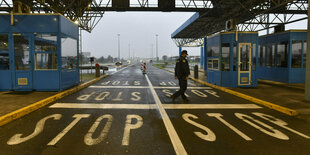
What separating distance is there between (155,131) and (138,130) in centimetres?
41

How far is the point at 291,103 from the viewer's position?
7.57 metres

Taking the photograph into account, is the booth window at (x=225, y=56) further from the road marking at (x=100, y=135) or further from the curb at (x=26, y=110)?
the curb at (x=26, y=110)

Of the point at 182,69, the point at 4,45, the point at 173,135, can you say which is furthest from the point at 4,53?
the point at 173,135

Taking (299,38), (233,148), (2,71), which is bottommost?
(233,148)

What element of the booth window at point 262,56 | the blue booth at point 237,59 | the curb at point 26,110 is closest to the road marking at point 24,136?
the curb at point 26,110

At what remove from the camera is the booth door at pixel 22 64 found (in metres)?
9.87

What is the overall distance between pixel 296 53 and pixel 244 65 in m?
4.08

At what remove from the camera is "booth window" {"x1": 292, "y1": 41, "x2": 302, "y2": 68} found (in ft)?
43.1

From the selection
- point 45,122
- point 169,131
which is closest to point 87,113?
point 45,122

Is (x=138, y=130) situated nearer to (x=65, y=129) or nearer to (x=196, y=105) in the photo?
(x=65, y=129)

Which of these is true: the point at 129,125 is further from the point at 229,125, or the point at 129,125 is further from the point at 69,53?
the point at 69,53

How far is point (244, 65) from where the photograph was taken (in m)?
12.0

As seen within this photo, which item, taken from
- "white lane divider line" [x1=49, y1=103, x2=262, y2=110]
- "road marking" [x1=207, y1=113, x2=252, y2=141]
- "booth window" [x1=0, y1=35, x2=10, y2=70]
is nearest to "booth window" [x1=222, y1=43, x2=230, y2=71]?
"white lane divider line" [x1=49, y1=103, x2=262, y2=110]

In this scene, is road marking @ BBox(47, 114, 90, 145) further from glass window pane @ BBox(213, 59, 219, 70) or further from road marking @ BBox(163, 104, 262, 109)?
glass window pane @ BBox(213, 59, 219, 70)
